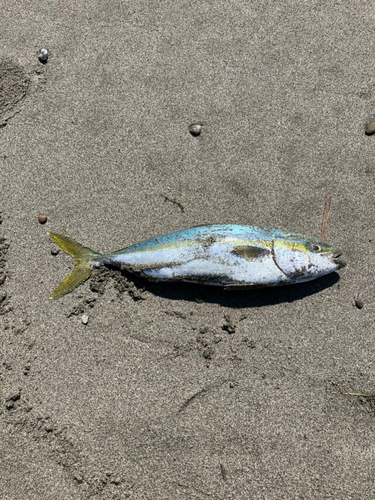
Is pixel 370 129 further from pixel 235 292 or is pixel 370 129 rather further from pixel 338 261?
pixel 235 292

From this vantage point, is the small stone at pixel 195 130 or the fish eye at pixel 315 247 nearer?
the fish eye at pixel 315 247

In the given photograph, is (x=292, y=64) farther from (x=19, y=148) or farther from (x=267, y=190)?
(x=19, y=148)

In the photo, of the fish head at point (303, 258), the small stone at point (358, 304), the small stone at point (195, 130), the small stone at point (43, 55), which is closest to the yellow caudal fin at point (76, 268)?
the small stone at point (195, 130)

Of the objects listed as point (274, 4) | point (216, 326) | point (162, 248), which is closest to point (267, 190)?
point (162, 248)

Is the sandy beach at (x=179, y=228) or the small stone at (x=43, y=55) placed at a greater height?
the small stone at (x=43, y=55)

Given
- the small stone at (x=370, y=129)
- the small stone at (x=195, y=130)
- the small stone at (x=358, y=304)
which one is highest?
the small stone at (x=195, y=130)

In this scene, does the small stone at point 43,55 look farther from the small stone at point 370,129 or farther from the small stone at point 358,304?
the small stone at point 358,304
